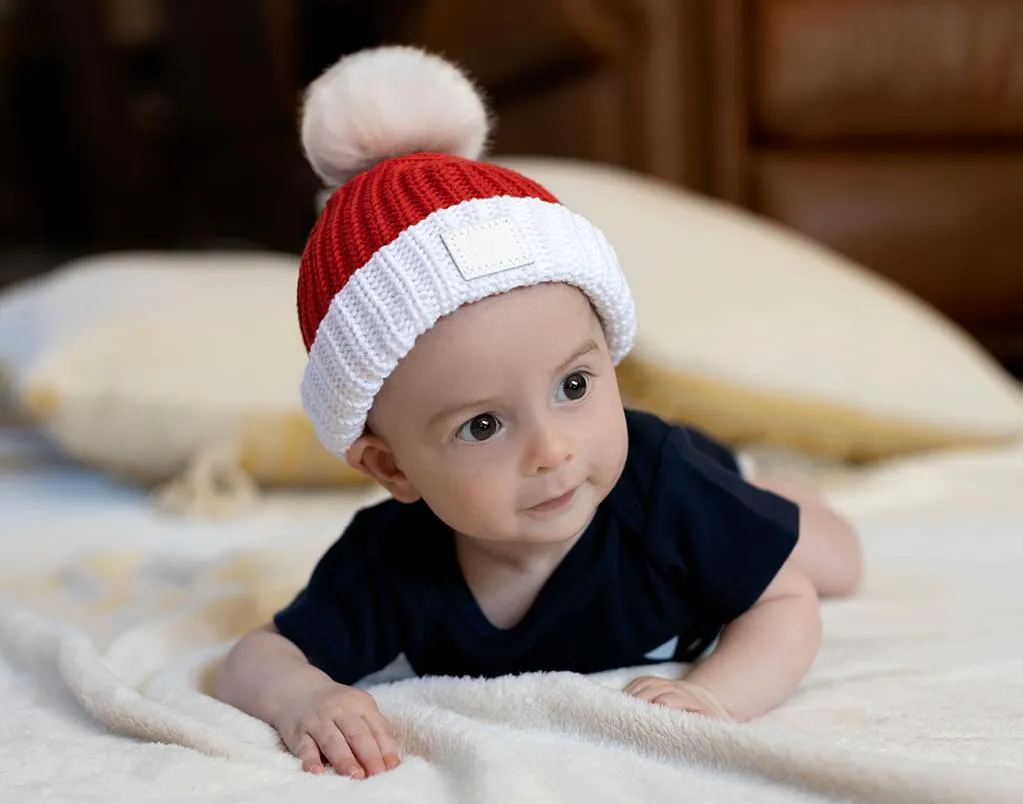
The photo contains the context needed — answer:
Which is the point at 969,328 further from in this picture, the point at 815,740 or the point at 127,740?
the point at 127,740

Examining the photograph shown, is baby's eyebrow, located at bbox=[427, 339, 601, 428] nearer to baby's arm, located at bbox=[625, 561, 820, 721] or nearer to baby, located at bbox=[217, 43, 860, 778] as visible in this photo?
baby, located at bbox=[217, 43, 860, 778]

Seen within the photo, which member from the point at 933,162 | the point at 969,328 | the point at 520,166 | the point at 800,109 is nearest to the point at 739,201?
the point at 800,109

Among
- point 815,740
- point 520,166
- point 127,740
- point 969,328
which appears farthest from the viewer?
point 969,328

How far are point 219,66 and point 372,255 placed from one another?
2184 millimetres

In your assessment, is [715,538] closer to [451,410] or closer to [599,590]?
[599,590]

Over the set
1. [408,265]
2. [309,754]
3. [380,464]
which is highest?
[408,265]

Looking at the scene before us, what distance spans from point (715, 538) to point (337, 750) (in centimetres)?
29

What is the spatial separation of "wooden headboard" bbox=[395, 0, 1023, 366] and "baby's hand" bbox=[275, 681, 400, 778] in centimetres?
124

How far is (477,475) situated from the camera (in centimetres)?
72

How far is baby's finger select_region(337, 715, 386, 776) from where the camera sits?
710 millimetres

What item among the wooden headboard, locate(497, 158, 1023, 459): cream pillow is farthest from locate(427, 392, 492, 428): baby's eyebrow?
the wooden headboard

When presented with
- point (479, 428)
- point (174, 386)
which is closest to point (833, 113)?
point (174, 386)

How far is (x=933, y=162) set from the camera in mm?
1862

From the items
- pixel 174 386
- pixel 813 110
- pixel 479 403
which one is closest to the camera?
pixel 479 403
